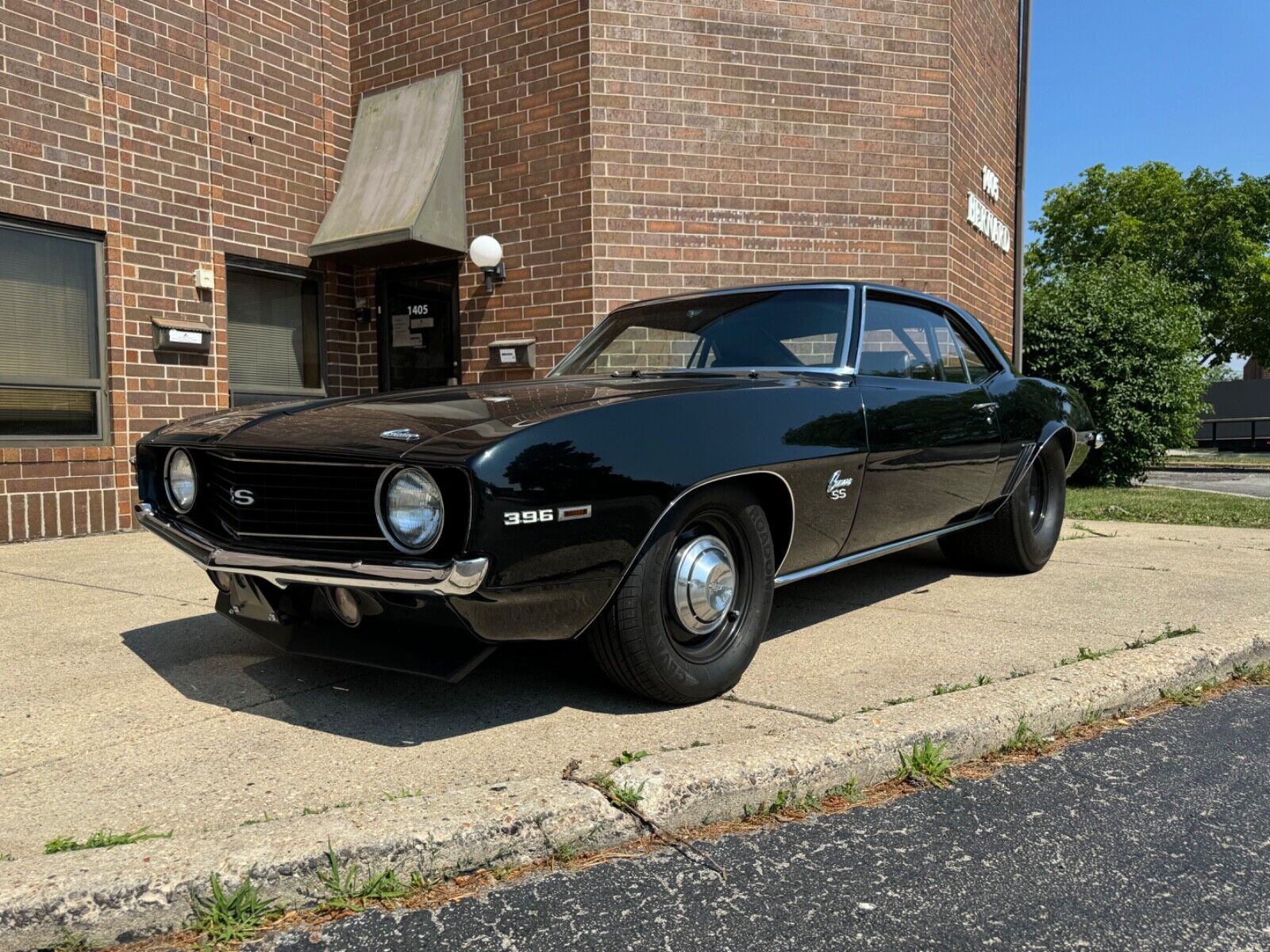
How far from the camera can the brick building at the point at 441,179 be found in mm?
7496

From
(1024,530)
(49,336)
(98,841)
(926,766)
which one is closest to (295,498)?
(98,841)

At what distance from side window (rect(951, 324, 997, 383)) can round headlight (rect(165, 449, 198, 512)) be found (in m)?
3.24

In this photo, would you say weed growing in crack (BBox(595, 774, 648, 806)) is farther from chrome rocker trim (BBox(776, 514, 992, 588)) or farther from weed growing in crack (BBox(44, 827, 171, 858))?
chrome rocker trim (BBox(776, 514, 992, 588))

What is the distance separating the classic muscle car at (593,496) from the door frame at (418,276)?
5607 mm

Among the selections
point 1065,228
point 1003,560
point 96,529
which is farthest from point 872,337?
point 1065,228

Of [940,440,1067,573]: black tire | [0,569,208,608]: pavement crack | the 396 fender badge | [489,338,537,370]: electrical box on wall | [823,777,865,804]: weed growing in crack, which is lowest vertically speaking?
[823,777,865,804]: weed growing in crack

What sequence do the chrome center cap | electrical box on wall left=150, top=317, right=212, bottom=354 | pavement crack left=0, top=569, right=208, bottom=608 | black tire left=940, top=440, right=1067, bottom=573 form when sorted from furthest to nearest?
electrical box on wall left=150, top=317, right=212, bottom=354, black tire left=940, top=440, right=1067, bottom=573, pavement crack left=0, top=569, right=208, bottom=608, the chrome center cap

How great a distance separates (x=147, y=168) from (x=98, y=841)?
695cm

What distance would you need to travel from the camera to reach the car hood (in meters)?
2.60

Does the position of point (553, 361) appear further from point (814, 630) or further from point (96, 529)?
point (814, 630)

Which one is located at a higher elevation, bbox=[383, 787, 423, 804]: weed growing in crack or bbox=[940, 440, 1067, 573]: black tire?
bbox=[940, 440, 1067, 573]: black tire

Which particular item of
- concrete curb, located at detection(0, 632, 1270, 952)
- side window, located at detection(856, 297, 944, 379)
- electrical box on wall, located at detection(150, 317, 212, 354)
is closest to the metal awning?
electrical box on wall, located at detection(150, 317, 212, 354)

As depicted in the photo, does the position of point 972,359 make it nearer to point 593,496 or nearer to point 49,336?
point 593,496

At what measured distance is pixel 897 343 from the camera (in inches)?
160
